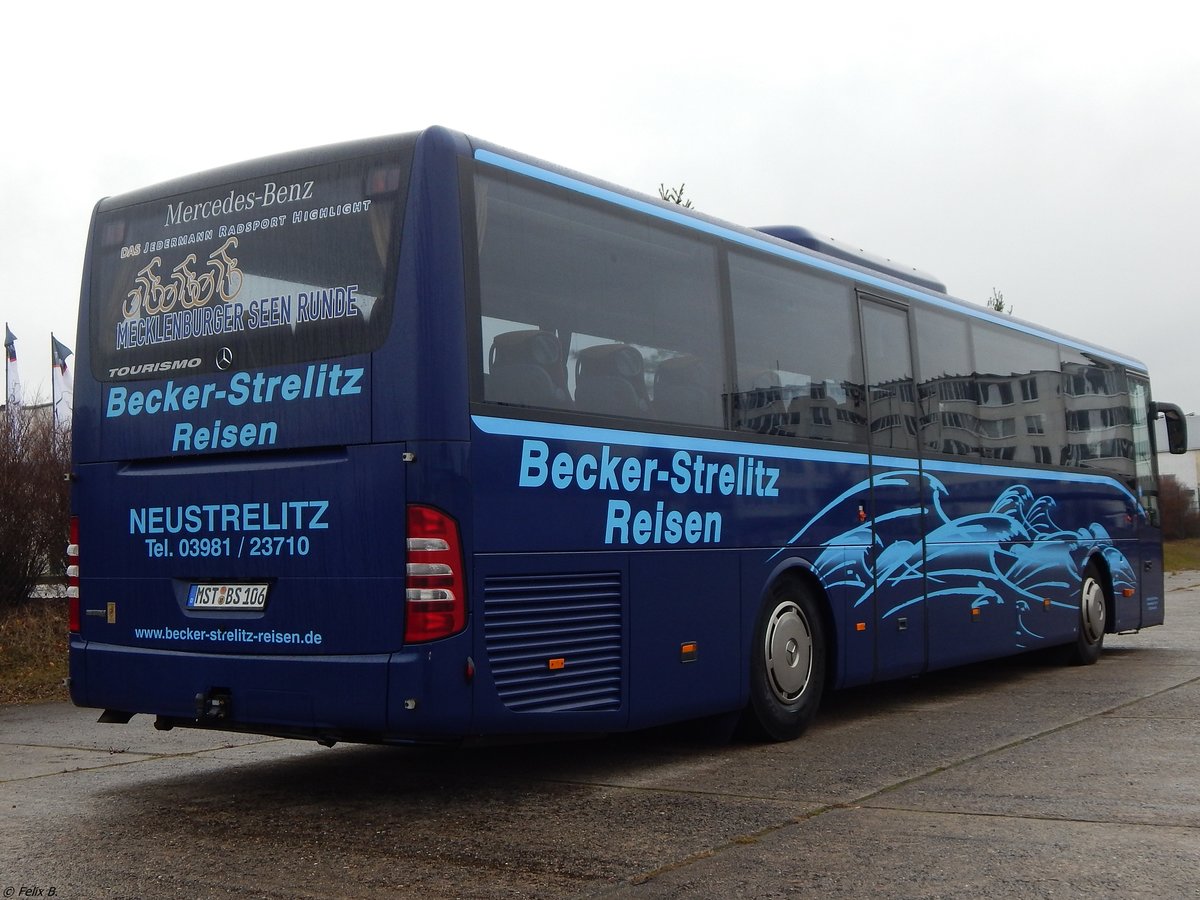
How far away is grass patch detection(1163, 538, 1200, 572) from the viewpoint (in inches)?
1597

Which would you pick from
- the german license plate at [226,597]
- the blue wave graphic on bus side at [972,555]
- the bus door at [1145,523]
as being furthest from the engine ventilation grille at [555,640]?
the bus door at [1145,523]

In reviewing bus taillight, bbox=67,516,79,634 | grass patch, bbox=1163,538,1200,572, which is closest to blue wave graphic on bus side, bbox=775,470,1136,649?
bus taillight, bbox=67,516,79,634

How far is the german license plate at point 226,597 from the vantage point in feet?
22.4

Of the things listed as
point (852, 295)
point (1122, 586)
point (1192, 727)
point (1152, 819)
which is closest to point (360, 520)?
point (1152, 819)

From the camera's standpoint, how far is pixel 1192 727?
29.5 ft

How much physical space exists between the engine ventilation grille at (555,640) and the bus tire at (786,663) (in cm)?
150

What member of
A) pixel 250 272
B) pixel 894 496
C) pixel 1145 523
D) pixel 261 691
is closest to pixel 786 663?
pixel 894 496

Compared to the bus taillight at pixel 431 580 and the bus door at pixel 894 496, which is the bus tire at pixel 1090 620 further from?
the bus taillight at pixel 431 580

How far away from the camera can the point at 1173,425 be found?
1619 centimetres

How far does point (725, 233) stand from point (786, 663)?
2695 mm

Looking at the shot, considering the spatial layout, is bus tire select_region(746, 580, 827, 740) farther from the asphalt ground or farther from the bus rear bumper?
the bus rear bumper

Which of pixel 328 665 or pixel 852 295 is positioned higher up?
pixel 852 295

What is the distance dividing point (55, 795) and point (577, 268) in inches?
154

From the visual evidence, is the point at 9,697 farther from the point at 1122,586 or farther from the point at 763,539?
the point at 1122,586
